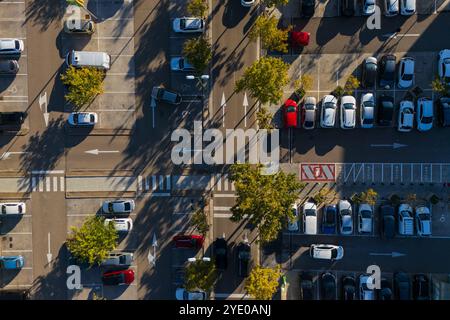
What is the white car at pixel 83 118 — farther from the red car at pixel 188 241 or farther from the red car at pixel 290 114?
the red car at pixel 290 114

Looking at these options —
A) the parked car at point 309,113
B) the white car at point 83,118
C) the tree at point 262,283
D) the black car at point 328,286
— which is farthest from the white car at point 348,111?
the white car at point 83,118

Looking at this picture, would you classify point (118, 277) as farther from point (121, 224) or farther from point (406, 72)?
point (406, 72)

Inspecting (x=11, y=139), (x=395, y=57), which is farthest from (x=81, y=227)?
→ (x=395, y=57)

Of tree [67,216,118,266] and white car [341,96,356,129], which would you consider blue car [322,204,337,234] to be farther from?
tree [67,216,118,266]

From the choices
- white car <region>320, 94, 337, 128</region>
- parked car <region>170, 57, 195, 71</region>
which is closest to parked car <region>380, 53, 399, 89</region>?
white car <region>320, 94, 337, 128</region>

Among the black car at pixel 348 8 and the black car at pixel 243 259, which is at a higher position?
the black car at pixel 348 8
